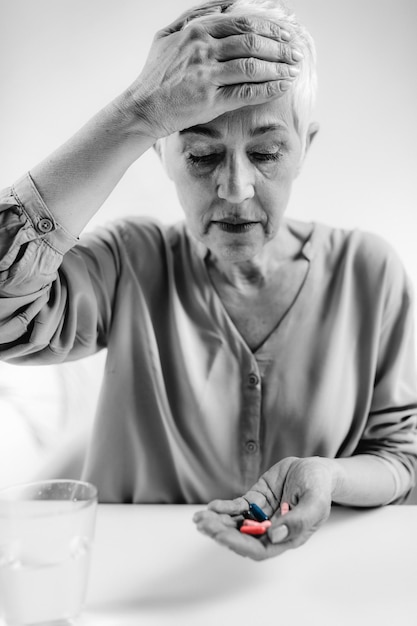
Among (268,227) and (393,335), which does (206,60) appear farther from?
(393,335)

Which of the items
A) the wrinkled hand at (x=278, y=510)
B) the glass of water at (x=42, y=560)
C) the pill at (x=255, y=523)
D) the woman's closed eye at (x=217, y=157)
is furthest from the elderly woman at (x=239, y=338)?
the glass of water at (x=42, y=560)

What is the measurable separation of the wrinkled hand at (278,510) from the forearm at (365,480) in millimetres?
50

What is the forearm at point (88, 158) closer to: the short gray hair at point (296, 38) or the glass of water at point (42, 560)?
the short gray hair at point (296, 38)

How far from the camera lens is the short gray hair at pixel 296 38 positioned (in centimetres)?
92

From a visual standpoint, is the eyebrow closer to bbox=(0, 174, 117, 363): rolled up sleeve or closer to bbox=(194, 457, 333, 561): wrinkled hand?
bbox=(0, 174, 117, 363): rolled up sleeve

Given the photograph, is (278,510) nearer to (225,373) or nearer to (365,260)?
(225,373)

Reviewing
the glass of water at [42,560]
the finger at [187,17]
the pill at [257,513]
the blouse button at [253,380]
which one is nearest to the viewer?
the glass of water at [42,560]

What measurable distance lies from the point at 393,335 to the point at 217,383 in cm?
30

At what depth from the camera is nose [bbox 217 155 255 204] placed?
0.90 meters

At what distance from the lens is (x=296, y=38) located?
3.03 feet

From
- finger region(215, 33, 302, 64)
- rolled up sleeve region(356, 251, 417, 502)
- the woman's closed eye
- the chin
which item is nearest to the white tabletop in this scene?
rolled up sleeve region(356, 251, 417, 502)

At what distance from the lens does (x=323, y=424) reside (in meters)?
1.10

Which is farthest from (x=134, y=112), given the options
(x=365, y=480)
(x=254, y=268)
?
(x=365, y=480)

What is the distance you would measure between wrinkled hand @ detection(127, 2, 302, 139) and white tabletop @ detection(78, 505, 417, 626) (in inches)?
21.1
